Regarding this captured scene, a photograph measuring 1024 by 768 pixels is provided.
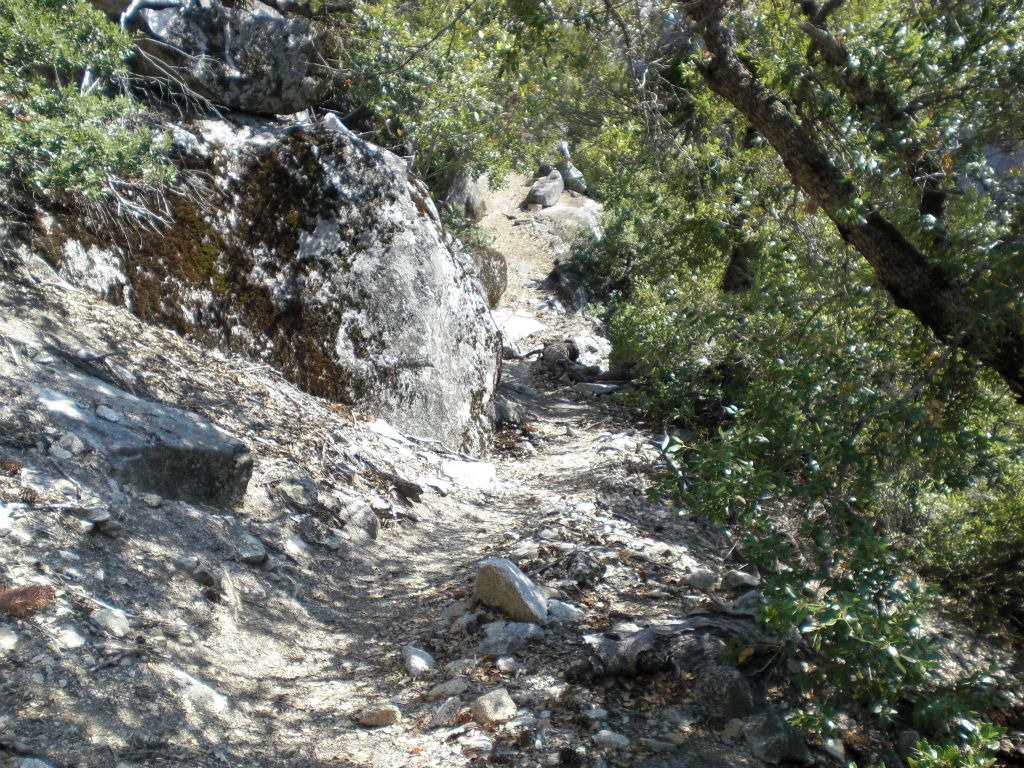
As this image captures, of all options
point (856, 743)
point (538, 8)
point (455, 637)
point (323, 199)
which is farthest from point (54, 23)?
point (856, 743)

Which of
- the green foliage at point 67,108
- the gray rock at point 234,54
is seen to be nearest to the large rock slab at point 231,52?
the gray rock at point 234,54

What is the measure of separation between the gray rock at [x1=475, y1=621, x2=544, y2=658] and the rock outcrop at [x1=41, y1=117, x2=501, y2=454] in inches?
117

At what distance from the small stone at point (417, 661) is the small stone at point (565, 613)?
2.18 feet

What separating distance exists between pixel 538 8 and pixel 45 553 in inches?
135

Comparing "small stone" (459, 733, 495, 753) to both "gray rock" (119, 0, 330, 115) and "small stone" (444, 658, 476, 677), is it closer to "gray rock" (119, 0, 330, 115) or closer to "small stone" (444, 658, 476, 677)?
"small stone" (444, 658, 476, 677)

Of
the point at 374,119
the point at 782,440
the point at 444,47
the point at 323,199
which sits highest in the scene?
the point at 444,47

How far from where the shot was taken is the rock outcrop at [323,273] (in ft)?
19.5

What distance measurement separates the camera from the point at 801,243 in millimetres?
5246

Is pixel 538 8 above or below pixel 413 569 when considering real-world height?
above

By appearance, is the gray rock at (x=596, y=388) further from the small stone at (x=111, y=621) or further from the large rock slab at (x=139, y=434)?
the small stone at (x=111, y=621)

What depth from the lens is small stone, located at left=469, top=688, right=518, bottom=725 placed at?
9.92 ft

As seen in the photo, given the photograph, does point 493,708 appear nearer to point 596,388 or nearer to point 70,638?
point 70,638

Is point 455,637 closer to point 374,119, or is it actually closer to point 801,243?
point 801,243

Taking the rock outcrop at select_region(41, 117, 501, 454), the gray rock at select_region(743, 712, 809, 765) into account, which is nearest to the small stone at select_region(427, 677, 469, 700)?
the gray rock at select_region(743, 712, 809, 765)
